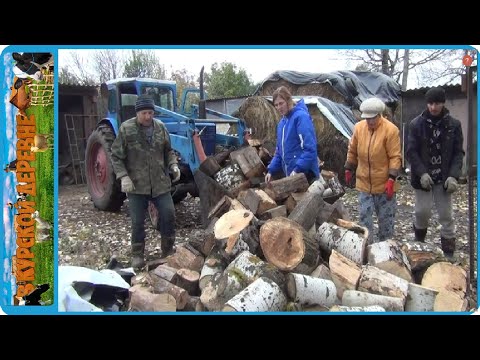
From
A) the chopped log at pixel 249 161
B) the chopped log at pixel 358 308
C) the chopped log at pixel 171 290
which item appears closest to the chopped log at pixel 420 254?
the chopped log at pixel 358 308

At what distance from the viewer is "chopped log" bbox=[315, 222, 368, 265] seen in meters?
3.62

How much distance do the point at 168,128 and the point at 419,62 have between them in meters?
2.54

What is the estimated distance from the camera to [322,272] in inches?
135

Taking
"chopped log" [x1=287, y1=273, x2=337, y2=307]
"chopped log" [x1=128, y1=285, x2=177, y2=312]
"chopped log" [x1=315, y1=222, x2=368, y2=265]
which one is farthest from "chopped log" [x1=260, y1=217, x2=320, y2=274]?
"chopped log" [x1=128, y1=285, x2=177, y2=312]

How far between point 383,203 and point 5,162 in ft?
9.87

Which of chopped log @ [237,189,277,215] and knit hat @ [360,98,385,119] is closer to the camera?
knit hat @ [360,98,385,119]

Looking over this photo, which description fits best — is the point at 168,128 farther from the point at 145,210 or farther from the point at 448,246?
the point at 448,246

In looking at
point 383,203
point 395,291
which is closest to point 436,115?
point 383,203

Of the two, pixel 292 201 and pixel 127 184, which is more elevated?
pixel 127 184

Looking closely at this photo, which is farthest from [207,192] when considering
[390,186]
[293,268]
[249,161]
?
[390,186]

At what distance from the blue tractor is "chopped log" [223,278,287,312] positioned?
1.41 metres

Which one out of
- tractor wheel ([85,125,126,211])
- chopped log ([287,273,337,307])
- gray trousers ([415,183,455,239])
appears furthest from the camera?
tractor wheel ([85,125,126,211])

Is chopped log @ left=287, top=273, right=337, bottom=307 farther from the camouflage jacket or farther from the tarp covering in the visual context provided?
the tarp covering

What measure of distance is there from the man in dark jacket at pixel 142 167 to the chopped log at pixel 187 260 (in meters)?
0.31
